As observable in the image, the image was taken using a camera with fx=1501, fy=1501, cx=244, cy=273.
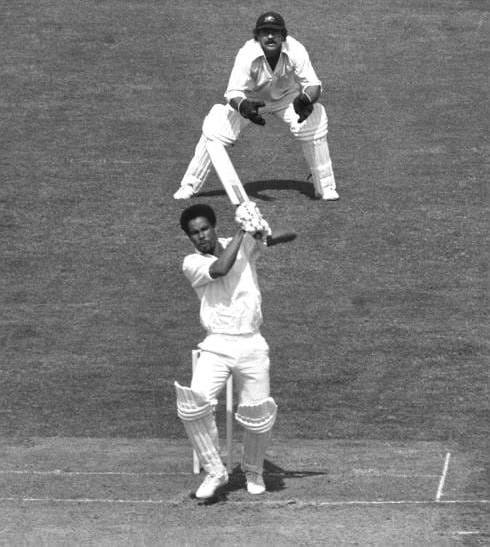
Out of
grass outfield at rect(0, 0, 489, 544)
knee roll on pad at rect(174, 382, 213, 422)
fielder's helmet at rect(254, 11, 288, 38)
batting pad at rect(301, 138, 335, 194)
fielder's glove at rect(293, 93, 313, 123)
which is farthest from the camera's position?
batting pad at rect(301, 138, 335, 194)

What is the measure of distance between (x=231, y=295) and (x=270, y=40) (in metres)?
7.15

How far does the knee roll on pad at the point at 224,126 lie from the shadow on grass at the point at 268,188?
1255 millimetres

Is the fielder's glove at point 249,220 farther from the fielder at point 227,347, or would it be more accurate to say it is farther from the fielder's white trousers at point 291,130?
the fielder's white trousers at point 291,130

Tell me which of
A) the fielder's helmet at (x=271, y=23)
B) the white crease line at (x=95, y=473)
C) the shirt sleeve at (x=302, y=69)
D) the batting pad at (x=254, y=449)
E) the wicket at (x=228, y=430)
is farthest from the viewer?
the shirt sleeve at (x=302, y=69)

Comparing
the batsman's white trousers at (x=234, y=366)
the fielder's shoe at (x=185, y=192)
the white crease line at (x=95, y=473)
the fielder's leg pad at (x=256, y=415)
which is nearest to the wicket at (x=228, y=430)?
the white crease line at (x=95, y=473)

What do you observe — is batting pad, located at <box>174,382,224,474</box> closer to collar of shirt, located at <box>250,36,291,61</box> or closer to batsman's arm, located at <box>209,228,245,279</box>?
batsman's arm, located at <box>209,228,245,279</box>

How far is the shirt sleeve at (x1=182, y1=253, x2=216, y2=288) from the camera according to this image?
1117 cm

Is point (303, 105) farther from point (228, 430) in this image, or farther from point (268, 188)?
point (228, 430)

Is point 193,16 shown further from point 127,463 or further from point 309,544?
point 309,544

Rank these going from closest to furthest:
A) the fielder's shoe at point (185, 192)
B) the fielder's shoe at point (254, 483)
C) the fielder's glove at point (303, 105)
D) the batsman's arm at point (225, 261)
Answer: the batsman's arm at point (225, 261) → the fielder's shoe at point (254, 483) → the fielder's glove at point (303, 105) → the fielder's shoe at point (185, 192)

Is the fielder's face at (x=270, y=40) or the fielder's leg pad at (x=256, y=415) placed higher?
the fielder's face at (x=270, y=40)

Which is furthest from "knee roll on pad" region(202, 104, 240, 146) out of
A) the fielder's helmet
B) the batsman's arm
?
the batsman's arm

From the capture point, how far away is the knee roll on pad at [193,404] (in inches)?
437

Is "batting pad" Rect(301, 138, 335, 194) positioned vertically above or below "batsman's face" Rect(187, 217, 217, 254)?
below
